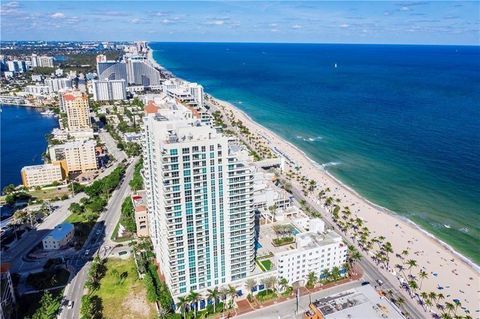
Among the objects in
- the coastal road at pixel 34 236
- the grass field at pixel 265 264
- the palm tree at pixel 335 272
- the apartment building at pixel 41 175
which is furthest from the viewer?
the apartment building at pixel 41 175

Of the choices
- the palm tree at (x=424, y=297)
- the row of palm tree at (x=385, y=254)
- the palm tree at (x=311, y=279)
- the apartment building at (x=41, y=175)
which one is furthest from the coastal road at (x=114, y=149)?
the palm tree at (x=424, y=297)

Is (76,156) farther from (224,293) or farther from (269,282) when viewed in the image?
(269,282)

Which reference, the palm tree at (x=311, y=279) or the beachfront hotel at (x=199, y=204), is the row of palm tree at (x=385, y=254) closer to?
the palm tree at (x=311, y=279)

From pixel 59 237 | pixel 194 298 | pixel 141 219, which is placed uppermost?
pixel 141 219

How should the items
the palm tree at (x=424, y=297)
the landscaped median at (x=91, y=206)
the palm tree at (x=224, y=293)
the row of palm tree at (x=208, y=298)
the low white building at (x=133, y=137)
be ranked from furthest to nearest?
the low white building at (x=133, y=137), the landscaped median at (x=91, y=206), the palm tree at (x=424, y=297), the palm tree at (x=224, y=293), the row of palm tree at (x=208, y=298)

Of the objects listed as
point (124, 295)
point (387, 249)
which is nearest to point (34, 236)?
point (124, 295)

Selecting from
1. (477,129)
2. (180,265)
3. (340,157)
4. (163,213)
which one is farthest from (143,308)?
(477,129)

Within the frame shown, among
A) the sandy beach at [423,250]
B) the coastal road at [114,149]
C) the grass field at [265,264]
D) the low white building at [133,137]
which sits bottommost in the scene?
the sandy beach at [423,250]

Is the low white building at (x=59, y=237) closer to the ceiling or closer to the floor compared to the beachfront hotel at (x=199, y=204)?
closer to the floor
